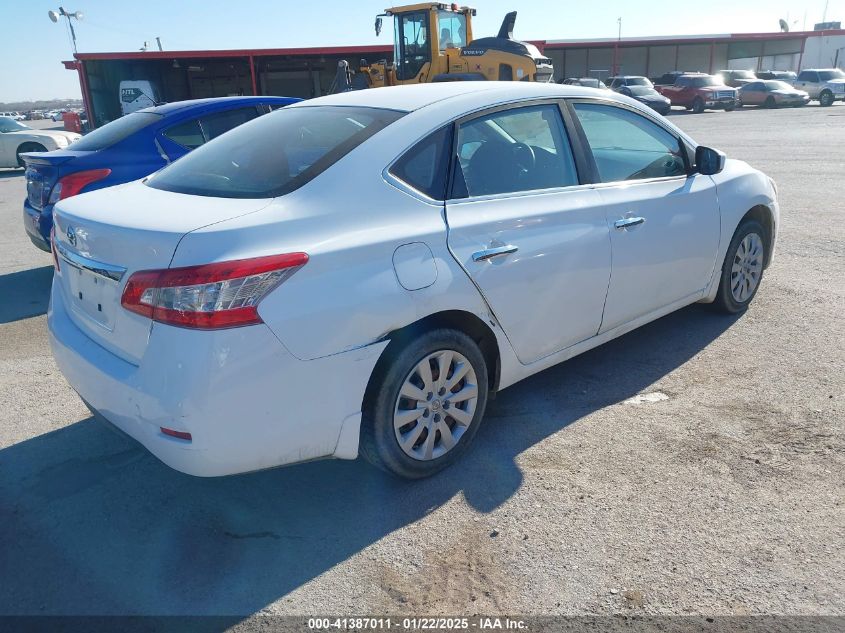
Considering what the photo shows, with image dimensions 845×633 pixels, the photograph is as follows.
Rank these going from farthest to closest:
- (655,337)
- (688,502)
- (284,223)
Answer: (655,337) → (688,502) → (284,223)

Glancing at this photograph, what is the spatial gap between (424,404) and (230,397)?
0.93 metres

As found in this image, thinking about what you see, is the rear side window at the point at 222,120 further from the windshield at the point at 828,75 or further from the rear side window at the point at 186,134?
the windshield at the point at 828,75

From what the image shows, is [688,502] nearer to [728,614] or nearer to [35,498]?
[728,614]

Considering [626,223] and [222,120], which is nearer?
[626,223]

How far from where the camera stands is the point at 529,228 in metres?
3.26

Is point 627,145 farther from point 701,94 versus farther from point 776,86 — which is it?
point 776,86

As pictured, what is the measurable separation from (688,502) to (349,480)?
1.51 metres

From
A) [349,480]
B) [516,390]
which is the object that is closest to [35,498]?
[349,480]

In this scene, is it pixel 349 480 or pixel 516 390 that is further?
pixel 516 390

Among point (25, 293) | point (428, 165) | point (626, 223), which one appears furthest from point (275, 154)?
point (25, 293)

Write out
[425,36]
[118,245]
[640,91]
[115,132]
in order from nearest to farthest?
[118,245] → [115,132] → [425,36] → [640,91]

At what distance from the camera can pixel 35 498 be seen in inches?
122

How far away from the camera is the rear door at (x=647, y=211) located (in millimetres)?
3764

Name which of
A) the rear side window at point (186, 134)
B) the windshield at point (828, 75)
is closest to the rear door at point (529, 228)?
the rear side window at point (186, 134)
